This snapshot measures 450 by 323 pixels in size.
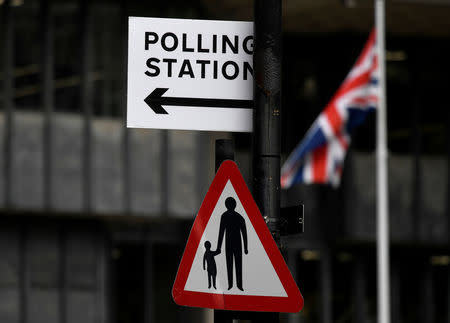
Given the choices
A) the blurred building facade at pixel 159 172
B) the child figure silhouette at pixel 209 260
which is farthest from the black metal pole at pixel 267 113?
the blurred building facade at pixel 159 172

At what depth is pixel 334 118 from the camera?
57.9 feet

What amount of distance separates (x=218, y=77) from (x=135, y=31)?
0.45 metres

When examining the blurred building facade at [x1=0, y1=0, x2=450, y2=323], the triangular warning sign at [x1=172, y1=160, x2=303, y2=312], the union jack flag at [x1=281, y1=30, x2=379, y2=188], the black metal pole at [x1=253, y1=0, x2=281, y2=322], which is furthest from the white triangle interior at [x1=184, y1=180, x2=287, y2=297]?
the blurred building facade at [x1=0, y1=0, x2=450, y2=323]

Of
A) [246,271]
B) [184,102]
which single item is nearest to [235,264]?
[246,271]

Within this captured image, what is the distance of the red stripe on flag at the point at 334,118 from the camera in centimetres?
1759

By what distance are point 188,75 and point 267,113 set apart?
1.43 feet

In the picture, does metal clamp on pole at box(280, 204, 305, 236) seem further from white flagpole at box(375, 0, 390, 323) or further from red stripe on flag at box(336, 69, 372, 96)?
white flagpole at box(375, 0, 390, 323)

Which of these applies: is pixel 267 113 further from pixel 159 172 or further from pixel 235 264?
pixel 159 172

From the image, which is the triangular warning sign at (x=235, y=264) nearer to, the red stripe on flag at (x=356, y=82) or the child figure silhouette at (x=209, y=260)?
the child figure silhouette at (x=209, y=260)

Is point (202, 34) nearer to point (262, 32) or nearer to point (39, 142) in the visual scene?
point (262, 32)

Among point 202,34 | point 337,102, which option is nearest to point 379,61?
point 337,102

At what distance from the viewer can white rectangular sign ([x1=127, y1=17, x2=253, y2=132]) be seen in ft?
15.5

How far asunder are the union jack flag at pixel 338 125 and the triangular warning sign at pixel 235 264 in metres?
13.1

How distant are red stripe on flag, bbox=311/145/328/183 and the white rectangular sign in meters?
12.8
